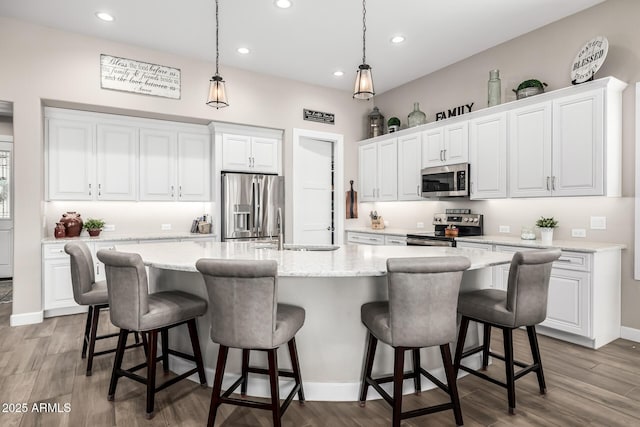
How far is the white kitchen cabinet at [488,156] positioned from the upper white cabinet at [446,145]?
0.34 feet

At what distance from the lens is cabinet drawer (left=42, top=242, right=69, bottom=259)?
4070 millimetres

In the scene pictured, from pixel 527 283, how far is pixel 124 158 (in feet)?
15.4

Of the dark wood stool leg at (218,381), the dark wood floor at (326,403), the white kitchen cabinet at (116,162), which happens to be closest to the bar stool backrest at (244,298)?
the dark wood stool leg at (218,381)

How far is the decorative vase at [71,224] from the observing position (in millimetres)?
4410

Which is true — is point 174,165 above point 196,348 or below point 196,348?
above

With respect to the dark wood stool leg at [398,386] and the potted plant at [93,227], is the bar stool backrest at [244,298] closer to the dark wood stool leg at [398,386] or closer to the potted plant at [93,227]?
the dark wood stool leg at [398,386]

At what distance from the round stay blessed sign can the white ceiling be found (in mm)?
455

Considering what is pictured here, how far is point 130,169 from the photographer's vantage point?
4.82 metres

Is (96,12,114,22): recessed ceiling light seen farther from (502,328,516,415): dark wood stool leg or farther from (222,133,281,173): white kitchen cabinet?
(502,328,516,415): dark wood stool leg

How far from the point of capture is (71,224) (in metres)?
4.42

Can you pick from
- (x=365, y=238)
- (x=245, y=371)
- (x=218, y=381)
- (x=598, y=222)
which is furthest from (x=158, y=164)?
(x=598, y=222)

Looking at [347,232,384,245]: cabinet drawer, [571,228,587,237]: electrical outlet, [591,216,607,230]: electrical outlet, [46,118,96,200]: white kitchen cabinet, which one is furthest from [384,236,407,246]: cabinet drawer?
[46,118,96,200]: white kitchen cabinet

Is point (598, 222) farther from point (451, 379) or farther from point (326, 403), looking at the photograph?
point (326, 403)

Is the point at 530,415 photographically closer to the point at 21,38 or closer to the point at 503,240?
the point at 503,240
